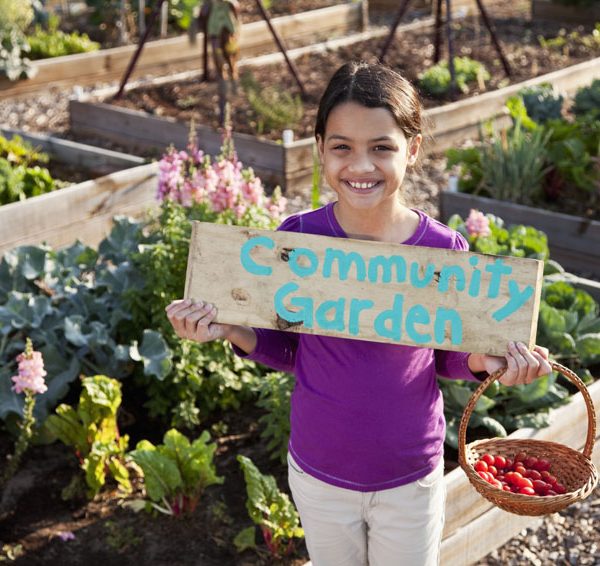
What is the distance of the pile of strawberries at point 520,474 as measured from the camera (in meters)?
2.52

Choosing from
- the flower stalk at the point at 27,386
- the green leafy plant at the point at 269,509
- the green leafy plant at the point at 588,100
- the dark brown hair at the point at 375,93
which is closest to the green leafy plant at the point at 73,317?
the flower stalk at the point at 27,386

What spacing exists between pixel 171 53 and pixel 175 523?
7.86 metres

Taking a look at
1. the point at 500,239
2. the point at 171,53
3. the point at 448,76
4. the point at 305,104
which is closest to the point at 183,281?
the point at 500,239

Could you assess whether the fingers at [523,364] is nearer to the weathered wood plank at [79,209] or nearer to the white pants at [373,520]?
the white pants at [373,520]

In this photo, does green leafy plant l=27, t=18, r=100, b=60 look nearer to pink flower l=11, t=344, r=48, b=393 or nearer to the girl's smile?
pink flower l=11, t=344, r=48, b=393

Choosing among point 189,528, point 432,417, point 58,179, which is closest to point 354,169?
point 432,417

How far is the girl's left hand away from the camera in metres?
2.13

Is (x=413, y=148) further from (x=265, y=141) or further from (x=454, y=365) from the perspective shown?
(x=265, y=141)

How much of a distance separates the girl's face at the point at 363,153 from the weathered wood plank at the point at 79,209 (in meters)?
3.81

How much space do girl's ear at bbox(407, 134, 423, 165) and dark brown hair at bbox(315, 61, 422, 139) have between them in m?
0.02

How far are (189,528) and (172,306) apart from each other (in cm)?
145

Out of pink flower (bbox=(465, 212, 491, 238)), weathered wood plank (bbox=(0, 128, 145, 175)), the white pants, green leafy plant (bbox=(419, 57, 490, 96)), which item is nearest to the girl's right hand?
the white pants

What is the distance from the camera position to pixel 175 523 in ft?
11.3

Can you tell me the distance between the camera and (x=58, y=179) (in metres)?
6.69
